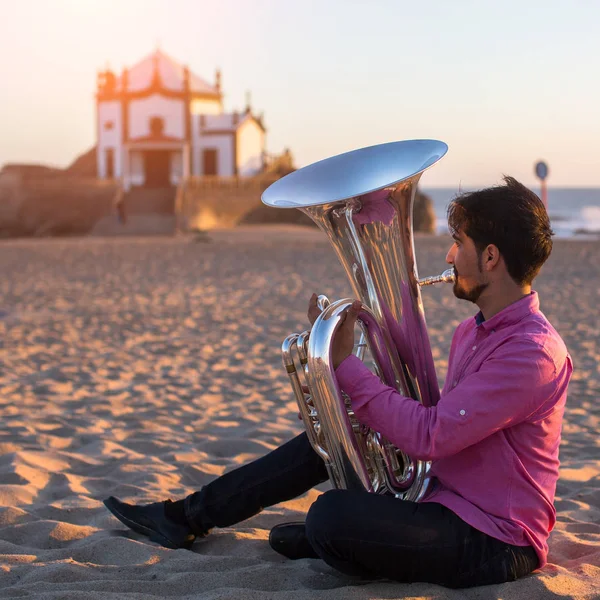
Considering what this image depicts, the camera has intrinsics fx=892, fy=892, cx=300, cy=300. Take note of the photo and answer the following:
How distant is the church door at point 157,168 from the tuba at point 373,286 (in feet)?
134

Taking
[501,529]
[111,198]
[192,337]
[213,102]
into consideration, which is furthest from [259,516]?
[213,102]

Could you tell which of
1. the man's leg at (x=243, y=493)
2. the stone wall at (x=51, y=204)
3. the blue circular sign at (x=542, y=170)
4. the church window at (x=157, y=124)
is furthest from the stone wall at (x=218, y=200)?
the man's leg at (x=243, y=493)

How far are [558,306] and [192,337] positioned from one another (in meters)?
4.77

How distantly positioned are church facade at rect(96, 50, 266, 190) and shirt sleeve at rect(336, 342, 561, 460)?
40.2 metres

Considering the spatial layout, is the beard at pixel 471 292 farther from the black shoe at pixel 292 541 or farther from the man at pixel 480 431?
the black shoe at pixel 292 541

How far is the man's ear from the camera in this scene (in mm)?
2391

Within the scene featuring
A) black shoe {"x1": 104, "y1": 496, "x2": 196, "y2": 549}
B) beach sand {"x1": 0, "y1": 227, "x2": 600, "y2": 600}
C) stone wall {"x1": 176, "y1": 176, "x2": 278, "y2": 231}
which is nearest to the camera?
beach sand {"x1": 0, "y1": 227, "x2": 600, "y2": 600}

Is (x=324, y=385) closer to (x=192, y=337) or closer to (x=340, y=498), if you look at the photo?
(x=340, y=498)

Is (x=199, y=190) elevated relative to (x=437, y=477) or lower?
elevated

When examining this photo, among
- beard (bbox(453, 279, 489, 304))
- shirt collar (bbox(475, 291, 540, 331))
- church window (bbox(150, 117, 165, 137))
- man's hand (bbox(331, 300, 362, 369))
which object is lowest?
man's hand (bbox(331, 300, 362, 369))

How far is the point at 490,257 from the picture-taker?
241 centimetres

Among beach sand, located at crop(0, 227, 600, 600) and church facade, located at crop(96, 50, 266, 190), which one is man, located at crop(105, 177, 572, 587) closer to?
beach sand, located at crop(0, 227, 600, 600)

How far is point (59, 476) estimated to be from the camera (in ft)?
12.6

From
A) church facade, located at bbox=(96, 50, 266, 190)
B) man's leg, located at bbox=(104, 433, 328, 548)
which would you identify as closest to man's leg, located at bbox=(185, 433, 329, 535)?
man's leg, located at bbox=(104, 433, 328, 548)
